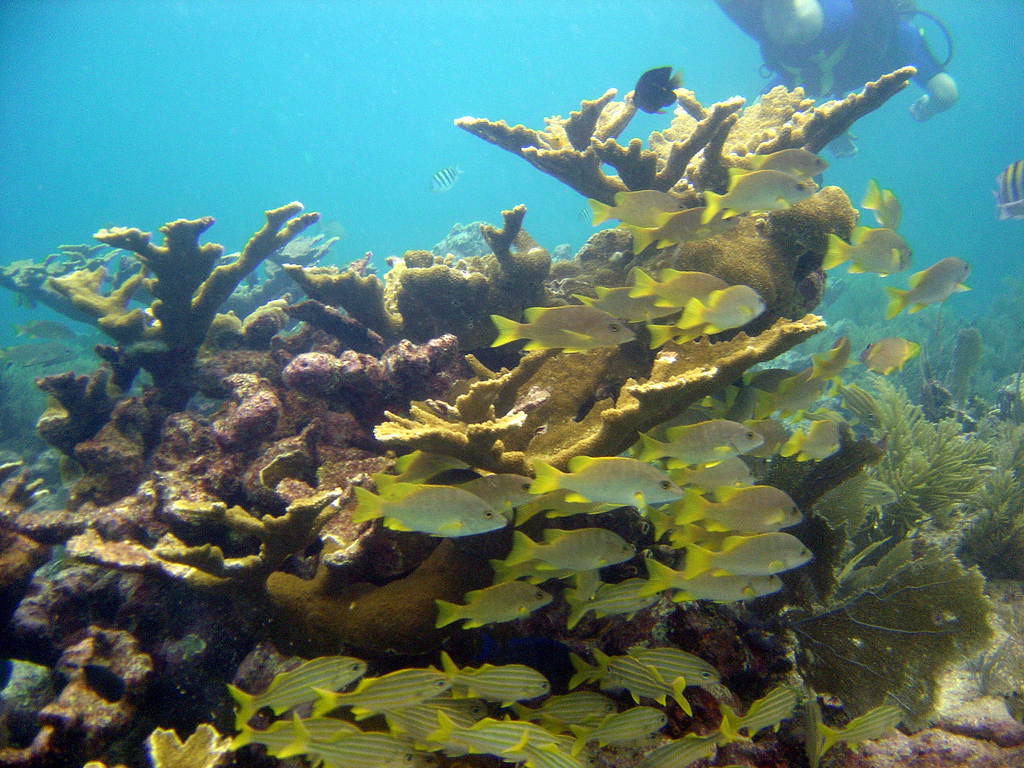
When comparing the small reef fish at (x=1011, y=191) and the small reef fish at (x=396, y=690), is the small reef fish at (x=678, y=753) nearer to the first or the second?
the small reef fish at (x=396, y=690)

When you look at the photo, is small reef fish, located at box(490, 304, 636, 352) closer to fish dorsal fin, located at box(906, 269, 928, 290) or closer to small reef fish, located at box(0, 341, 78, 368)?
fish dorsal fin, located at box(906, 269, 928, 290)

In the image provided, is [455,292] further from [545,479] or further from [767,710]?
[767,710]

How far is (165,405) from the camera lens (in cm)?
479

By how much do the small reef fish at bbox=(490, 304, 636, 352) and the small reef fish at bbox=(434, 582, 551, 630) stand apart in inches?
49.9

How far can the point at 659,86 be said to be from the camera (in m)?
4.94

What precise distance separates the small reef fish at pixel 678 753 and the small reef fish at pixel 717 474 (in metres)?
1.15

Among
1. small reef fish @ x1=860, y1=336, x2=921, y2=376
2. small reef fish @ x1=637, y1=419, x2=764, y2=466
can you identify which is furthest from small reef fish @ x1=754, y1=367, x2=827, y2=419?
small reef fish @ x1=860, y1=336, x2=921, y2=376

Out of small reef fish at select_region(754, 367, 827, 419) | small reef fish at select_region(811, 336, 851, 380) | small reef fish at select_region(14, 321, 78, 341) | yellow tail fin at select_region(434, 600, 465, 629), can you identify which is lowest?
yellow tail fin at select_region(434, 600, 465, 629)

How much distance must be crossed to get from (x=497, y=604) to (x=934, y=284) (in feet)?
12.6

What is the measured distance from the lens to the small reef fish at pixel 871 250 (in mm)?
3248

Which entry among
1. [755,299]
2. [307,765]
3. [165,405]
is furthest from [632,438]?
[165,405]

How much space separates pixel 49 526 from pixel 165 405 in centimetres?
156

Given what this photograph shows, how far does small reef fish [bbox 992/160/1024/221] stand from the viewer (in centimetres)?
738

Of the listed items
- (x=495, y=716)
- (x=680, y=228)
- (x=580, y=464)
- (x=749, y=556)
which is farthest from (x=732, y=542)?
(x=680, y=228)
